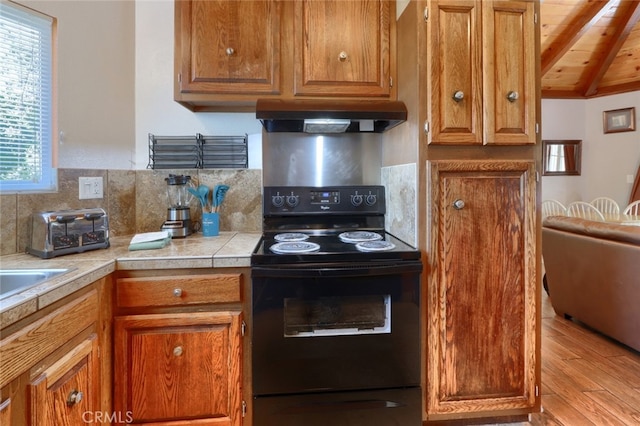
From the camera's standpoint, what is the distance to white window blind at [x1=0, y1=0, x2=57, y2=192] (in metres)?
1.31

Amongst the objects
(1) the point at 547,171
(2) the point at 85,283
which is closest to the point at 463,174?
(2) the point at 85,283

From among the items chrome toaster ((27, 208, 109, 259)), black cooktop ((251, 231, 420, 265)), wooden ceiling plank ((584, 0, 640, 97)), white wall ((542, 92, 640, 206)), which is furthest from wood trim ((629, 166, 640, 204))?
chrome toaster ((27, 208, 109, 259))

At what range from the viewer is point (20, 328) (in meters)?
0.81

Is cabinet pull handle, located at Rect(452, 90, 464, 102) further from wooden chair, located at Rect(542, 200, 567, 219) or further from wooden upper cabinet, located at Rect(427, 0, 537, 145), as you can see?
wooden chair, located at Rect(542, 200, 567, 219)

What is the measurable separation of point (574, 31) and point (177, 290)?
5.56 meters

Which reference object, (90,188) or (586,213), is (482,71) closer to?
(90,188)

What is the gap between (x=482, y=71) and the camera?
1.43m

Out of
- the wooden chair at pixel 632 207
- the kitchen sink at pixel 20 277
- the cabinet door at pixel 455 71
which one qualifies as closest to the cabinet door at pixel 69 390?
the kitchen sink at pixel 20 277

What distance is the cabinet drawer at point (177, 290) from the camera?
128 cm

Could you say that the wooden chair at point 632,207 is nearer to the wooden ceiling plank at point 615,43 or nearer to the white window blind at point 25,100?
the wooden ceiling plank at point 615,43

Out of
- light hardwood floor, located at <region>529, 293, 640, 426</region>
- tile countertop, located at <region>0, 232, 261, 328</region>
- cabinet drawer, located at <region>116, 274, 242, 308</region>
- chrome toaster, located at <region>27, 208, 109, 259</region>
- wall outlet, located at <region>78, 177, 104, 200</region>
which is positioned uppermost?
wall outlet, located at <region>78, 177, 104, 200</region>

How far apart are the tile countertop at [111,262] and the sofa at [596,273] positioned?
246 centimetres

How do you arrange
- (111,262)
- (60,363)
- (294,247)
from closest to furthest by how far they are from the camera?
(60,363), (111,262), (294,247)

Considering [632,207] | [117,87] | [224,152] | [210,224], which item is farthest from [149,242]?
[632,207]
